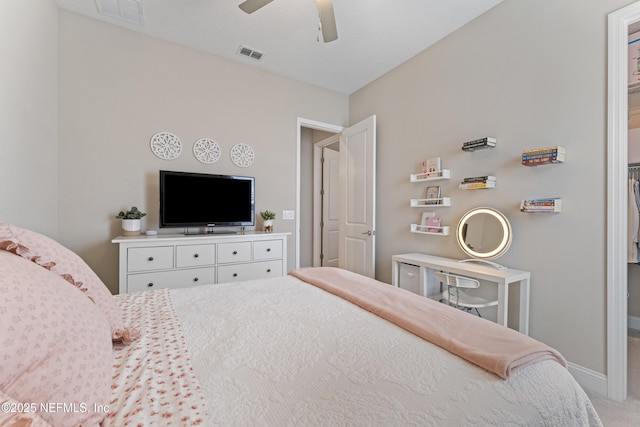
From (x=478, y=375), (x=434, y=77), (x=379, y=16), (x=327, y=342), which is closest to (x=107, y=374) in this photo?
(x=327, y=342)

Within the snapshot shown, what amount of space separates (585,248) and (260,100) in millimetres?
3256

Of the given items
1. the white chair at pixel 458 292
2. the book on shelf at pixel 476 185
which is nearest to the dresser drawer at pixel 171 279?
the white chair at pixel 458 292

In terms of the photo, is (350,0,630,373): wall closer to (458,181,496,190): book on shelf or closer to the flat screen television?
(458,181,496,190): book on shelf

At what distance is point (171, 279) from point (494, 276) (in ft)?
8.32

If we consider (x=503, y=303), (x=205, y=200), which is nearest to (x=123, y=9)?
(x=205, y=200)

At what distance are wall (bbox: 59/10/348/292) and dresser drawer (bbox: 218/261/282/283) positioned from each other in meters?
0.76

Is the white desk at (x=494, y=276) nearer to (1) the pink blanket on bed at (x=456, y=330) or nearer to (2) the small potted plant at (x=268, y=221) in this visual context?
(1) the pink blanket on bed at (x=456, y=330)

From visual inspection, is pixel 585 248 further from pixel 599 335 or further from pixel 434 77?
pixel 434 77

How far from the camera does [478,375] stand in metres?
0.82

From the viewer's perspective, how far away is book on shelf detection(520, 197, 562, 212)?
1918 millimetres

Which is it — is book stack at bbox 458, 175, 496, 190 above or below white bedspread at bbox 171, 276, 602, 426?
above

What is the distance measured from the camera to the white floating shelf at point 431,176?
2.62 m

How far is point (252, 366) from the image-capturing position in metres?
0.85

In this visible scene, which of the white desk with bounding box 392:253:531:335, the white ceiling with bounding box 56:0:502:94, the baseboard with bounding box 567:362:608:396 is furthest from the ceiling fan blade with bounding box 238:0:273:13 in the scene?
the baseboard with bounding box 567:362:608:396
